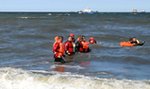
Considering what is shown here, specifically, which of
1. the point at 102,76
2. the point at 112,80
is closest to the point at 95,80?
the point at 112,80

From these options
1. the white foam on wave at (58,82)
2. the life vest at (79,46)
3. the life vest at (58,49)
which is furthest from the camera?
the life vest at (79,46)

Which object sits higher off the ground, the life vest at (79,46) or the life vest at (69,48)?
the life vest at (69,48)

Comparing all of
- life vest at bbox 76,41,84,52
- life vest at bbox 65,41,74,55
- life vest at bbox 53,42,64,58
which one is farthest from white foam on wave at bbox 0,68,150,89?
life vest at bbox 76,41,84,52

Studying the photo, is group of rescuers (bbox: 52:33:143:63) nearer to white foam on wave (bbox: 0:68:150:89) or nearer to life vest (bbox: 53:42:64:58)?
life vest (bbox: 53:42:64:58)

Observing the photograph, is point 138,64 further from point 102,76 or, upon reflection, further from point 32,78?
point 32,78

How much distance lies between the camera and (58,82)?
13914mm

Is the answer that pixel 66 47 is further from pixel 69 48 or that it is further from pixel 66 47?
pixel 69 48

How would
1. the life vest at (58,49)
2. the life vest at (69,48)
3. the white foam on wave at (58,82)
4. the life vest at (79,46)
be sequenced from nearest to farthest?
1. the white foam on wave at (58,82)
2. the life vest at (58,49)
3. the life vest at (69,48)
4. the life vest at (79,46)

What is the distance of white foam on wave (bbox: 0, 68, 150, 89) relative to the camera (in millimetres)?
13336

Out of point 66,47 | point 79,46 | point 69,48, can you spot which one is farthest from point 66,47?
point 79,46

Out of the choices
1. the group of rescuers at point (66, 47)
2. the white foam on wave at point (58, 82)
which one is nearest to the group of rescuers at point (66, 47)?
the group of rescuers at point (66, 47)

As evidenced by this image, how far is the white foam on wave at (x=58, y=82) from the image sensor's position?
13336mm

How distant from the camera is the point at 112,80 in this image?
14391mm

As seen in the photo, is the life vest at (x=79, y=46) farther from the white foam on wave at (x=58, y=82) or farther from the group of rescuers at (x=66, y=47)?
the white foam on wave at (x=58, y=82)
